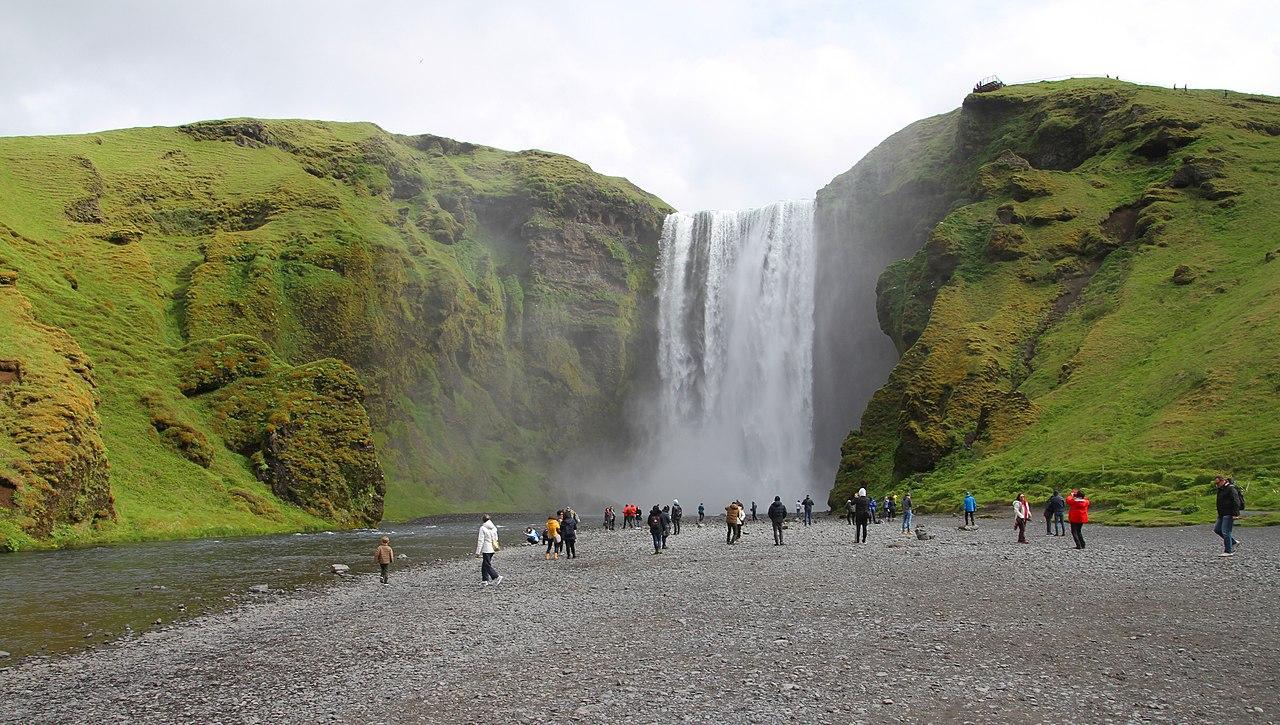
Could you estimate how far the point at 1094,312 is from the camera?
57.6 meters

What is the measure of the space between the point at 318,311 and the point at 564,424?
35.6 meters

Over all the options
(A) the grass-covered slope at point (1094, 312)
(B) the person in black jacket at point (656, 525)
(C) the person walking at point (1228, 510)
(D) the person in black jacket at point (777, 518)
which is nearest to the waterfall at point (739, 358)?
(A) the grass-covered slope at point (1094, 312)

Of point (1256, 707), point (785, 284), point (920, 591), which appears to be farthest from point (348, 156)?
point (1256, 707)

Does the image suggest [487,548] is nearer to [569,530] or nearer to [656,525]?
[569,530]

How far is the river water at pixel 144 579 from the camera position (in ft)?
58.3

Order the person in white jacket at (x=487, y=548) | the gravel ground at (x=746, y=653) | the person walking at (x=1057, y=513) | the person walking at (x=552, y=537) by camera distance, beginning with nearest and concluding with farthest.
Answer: the gravel ground at (x=746, y=653), the person in white jacket at (x=487, y=548), the person walking at (x=1057, y=513), the person walking at (x=552, y=537)

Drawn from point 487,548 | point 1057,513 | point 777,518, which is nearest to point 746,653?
point 487,548

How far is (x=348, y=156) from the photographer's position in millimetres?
116375

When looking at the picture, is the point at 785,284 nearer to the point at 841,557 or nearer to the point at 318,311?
the point at 318,311

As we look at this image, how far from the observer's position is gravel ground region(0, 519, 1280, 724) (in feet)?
31.5

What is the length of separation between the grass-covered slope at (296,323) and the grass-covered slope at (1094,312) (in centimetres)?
4384

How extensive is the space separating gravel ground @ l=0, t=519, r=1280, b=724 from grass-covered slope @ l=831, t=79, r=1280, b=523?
61.9ft

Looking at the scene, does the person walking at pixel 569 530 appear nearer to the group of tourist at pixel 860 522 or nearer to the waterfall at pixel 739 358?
the group of tourist at pixel 860 522

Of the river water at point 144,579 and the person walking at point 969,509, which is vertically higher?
the person walking at point 969,509
